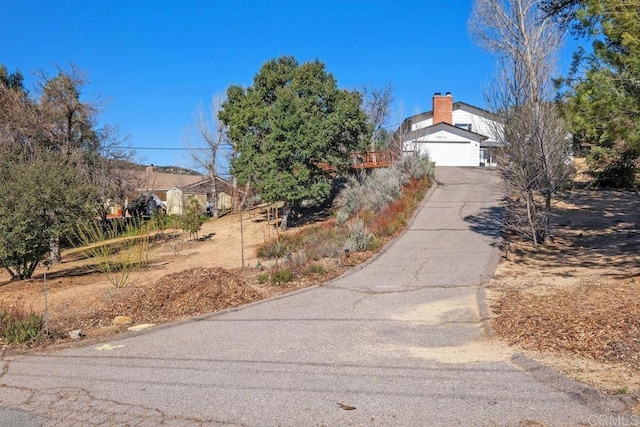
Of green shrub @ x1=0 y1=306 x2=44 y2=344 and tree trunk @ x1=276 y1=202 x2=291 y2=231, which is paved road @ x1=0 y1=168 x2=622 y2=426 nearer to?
green shrub @ x1=0 y1=306 x2=44 y2=344

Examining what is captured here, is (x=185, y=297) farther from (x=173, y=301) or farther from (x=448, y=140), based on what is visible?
(x=448, y=140)

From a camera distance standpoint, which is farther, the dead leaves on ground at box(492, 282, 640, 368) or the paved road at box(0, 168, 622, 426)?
the dead leaves on ground at box(492, 282, 640, 368)

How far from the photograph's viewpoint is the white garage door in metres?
40.6

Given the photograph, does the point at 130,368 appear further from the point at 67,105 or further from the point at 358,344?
the point at 67,105

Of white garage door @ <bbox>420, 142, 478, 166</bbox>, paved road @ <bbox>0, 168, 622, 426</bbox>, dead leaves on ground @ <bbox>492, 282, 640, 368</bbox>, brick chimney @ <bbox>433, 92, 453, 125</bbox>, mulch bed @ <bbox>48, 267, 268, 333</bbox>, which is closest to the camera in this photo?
paved road @ <bbox>0, 168, 622, 426</bbox>

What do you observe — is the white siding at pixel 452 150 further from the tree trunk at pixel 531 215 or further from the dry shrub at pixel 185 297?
the dry shrub at pixel 185 297

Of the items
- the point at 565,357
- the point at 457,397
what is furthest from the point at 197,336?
the point at 565,357

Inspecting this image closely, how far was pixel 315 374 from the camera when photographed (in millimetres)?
5555

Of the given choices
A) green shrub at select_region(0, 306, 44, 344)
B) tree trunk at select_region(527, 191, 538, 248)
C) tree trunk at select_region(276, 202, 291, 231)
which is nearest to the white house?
tree trunk at select_region(276, 202, 291, 231)

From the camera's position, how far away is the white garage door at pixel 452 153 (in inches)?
1599

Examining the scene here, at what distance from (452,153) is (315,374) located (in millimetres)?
37453

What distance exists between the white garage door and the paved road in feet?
105

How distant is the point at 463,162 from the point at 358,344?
36378 mm

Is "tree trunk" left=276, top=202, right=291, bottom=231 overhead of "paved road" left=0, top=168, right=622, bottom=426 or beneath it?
overhead
